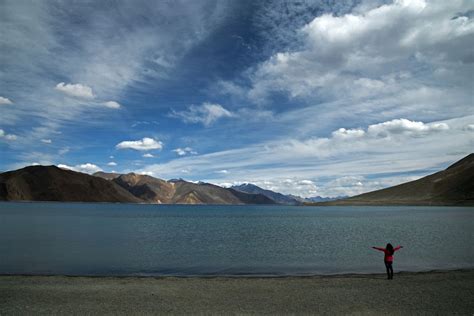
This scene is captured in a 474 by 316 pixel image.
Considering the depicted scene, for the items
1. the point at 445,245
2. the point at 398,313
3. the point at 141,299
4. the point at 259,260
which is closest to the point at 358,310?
the point at 398,313

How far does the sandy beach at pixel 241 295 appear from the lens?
14914 millimetres

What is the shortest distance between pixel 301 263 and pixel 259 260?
161 inches

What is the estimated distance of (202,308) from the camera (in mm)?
15102

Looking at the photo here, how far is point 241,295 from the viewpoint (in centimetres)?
1769

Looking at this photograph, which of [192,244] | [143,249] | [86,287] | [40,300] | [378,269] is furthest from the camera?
[192,244]

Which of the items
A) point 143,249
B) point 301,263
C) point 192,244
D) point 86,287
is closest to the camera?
point 86,287

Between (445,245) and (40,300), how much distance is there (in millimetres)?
43071

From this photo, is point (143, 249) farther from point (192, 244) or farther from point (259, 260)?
point (259, 260)

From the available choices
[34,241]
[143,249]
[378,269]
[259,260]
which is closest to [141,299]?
[259,260]

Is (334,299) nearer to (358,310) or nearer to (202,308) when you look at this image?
(358,310)

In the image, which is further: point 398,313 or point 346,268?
point 346,268

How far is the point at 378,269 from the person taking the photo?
27.2m

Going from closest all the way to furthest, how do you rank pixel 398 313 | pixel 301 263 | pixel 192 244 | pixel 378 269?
pixel 398 313
pixel 378 269
pixel 301 263
pixel 192 244

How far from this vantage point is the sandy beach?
14.9m
